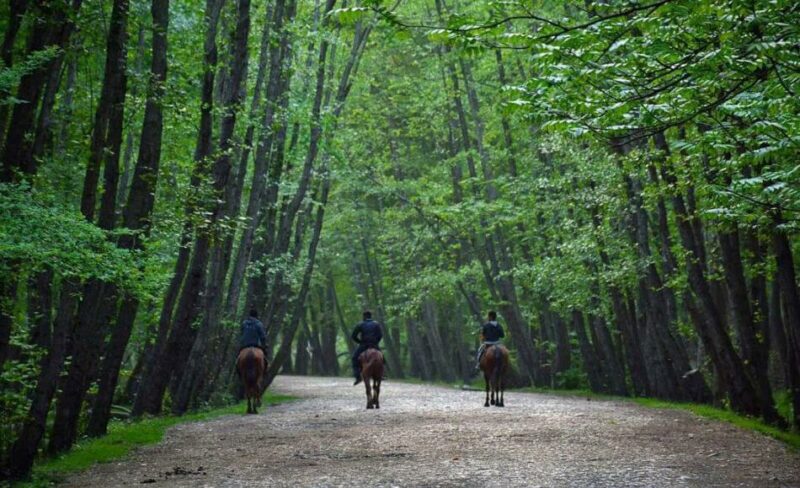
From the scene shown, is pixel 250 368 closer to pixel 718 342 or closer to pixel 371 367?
pixel 371 367

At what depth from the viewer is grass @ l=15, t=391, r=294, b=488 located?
11.6m

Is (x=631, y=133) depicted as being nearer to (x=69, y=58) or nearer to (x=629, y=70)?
(x=629, y=70)

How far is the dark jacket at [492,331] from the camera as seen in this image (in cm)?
2406

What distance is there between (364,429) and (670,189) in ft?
22.8

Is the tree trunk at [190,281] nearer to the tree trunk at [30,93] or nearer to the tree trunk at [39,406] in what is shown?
the tree trunk at [39,406]

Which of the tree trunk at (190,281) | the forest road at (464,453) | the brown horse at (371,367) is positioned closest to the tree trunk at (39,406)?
the forest road at (464,453)

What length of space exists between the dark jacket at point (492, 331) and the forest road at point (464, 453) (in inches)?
165

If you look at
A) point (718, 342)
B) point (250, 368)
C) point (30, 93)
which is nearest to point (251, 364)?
point (250, 368)

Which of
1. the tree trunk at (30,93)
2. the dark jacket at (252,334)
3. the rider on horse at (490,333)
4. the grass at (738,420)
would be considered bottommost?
the grass at (738,420)

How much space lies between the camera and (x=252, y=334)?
70.9ft

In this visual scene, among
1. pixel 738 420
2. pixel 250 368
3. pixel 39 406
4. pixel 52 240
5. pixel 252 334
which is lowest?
pixel 39 406

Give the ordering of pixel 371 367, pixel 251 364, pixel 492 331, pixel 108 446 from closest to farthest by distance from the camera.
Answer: pixel 108 446, pixel 251 364, pixel 371 367, pixel 492 331

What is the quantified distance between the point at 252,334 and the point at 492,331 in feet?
20.8

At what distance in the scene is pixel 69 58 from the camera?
47.0 feet
